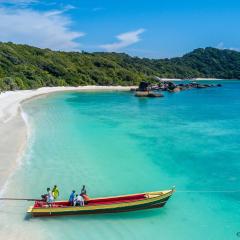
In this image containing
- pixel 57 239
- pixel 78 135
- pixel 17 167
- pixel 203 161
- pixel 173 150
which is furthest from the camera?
pixel 78 135

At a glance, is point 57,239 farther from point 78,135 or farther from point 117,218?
point 78,135

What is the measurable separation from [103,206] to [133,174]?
23.8 feet

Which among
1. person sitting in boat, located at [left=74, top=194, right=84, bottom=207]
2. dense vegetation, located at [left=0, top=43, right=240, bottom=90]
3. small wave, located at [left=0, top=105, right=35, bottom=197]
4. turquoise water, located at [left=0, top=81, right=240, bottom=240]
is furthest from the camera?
dense vegetation, located at [left=0, top=43, right=240, bottom=90]

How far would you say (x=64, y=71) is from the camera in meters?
114

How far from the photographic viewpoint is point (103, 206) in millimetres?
17203

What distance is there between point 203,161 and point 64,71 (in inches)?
3559

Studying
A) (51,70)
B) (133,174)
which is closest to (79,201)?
(133,174)

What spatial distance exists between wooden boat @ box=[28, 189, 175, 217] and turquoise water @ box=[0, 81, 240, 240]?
33 cm

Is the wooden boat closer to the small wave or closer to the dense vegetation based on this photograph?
the small wave

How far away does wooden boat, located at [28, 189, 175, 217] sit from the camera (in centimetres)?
1708

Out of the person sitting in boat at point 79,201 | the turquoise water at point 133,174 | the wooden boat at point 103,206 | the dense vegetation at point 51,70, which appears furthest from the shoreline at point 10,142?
the dense vegetation at point 51,70

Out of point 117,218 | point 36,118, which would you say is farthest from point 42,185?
point 36,118

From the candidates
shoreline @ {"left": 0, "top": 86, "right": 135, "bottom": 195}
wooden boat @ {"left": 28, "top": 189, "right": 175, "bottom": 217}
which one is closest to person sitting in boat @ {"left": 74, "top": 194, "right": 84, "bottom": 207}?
wooden boat @ {"left": 28, "top": 189, "right": 175, "bottom": 217}

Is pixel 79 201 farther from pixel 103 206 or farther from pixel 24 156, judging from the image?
pixel 24 156
